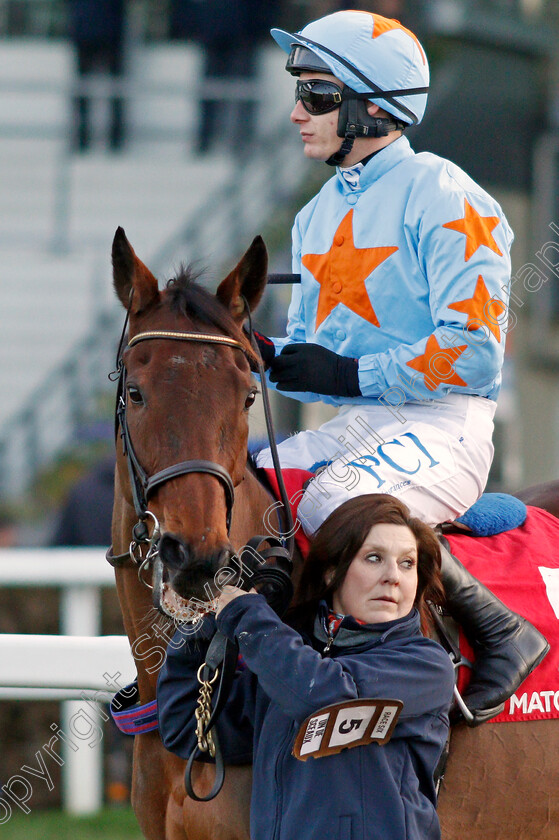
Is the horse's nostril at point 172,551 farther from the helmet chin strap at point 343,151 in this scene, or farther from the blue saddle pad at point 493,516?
the helmet chin strap at point 343,151

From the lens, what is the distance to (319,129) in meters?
2.70

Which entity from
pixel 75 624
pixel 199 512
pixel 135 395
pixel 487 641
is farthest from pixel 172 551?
pixel 75 624

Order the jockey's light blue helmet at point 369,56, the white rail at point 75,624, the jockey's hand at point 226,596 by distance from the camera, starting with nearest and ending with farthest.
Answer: the jockey's hand at point 226,596
the jockey's light blue helmet at point 369,56
the white rail at point 75,624

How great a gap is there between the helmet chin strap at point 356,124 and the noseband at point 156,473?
0.69m

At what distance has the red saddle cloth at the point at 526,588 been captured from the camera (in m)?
2.52

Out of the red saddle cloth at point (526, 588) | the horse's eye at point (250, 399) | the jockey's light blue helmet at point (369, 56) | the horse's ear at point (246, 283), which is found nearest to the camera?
the horse's eye at point (250, 399)

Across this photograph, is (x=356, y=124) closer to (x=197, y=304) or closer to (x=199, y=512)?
(x=197, y=304)

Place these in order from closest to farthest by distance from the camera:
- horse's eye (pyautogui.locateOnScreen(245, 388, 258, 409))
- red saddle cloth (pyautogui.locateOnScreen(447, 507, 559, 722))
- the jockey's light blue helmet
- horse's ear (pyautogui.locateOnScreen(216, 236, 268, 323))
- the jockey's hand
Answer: the jockey's hand → horse's eye (pyautogui.locateOnScreen(245, 388, 258, 409)) → horse's ear (pyautogui.locateOnScreen(216, 236, 268, 323)) → red saddle cloth (pyautogui.locateOnScreen(447, 507, 559, 722)) → the jockey's light blue helmet

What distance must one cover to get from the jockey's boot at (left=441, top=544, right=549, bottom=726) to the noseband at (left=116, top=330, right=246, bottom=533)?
1.90ft

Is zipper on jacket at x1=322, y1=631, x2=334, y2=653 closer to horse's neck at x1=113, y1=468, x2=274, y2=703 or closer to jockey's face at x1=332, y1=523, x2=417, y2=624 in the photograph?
jockey's face at x1=332, y1=523, x2=417, y2=624

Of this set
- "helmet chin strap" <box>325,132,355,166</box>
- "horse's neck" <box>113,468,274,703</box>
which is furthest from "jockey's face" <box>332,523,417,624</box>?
"helmet chin strap" <box>325,132,355,166</box>

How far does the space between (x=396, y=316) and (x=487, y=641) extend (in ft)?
2.59

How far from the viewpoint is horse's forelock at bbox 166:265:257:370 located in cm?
230

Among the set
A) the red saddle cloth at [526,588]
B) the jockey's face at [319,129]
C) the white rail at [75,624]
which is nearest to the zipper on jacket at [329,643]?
the red saddle cloth at [526,588]
